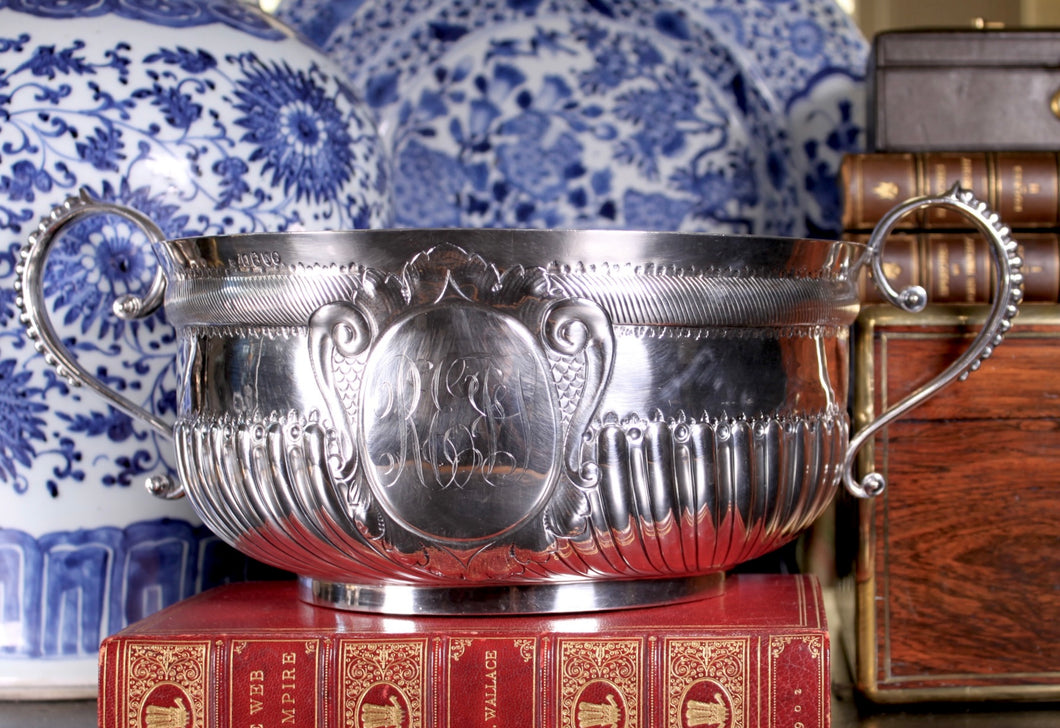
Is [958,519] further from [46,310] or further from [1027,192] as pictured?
[46,310]

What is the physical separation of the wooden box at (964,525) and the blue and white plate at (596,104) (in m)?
0.27

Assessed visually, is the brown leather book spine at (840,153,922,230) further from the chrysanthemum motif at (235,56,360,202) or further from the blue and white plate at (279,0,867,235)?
the chrysanthemum motif at (235,56,360,202)

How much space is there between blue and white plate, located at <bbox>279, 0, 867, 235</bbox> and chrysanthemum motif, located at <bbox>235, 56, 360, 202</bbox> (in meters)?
0.19

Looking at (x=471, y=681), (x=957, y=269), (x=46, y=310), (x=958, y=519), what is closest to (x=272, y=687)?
(x=471, y=681)

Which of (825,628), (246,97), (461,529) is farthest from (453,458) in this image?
(246,97)

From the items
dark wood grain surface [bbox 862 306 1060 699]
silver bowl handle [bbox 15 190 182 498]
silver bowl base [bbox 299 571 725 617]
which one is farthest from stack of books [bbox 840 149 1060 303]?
silver bowl handle [bbox 15 190 182 498]

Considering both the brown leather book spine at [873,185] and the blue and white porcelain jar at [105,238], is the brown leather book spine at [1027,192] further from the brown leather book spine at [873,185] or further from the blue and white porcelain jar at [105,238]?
the blue and white porcelain jar at [105,238]

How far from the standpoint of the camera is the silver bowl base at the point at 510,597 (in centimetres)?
55

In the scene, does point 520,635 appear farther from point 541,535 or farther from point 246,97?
point 246,97

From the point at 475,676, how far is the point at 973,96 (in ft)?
1.51

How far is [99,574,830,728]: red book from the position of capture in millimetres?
511

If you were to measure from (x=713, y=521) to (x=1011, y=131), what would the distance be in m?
0.36

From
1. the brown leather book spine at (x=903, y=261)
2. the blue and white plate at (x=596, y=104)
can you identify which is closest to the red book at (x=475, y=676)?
the brown leather book spine at (x=903, y=261)

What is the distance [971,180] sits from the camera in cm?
71
